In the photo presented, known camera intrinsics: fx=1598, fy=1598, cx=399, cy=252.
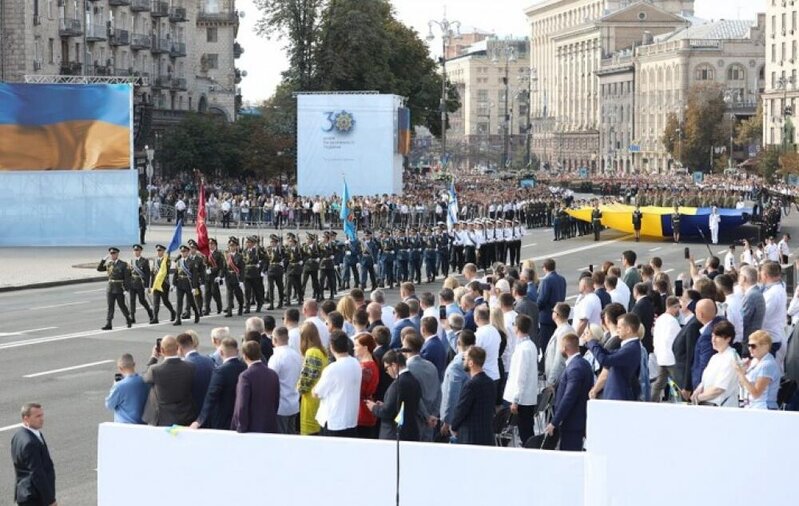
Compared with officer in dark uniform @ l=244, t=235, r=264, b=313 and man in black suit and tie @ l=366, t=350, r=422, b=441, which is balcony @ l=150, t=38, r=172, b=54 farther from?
man in black suit and tie @ l=366, t=350, r=422, b=441

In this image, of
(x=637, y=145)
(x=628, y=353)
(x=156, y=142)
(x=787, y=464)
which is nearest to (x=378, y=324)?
(x=628, y=353)

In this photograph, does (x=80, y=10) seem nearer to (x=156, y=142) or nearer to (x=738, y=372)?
(x=156, y=142)

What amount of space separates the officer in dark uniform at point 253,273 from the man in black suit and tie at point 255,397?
60.6 ft

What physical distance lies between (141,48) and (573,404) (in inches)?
2964

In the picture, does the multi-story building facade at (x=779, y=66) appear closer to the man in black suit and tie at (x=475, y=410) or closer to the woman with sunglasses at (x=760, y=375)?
the woman with sunglasses at (x=760, y=375)

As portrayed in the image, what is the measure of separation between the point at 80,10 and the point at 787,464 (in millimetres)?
68717

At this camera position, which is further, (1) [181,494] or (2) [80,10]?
(2) [80,10]

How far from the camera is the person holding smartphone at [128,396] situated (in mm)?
13258

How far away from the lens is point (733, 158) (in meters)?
136

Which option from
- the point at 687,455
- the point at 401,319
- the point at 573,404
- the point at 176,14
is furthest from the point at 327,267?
the point at 176,14

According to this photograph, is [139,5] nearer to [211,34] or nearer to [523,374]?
[211,34]

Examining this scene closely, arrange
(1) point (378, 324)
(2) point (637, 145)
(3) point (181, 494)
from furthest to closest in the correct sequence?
(2) point (637, 145) → (1) point (378, 324) → (3) point (181, 494)

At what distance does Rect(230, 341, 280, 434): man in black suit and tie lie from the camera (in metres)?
12.8

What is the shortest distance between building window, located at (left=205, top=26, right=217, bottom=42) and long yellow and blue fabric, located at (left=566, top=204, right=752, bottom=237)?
62756 mm
